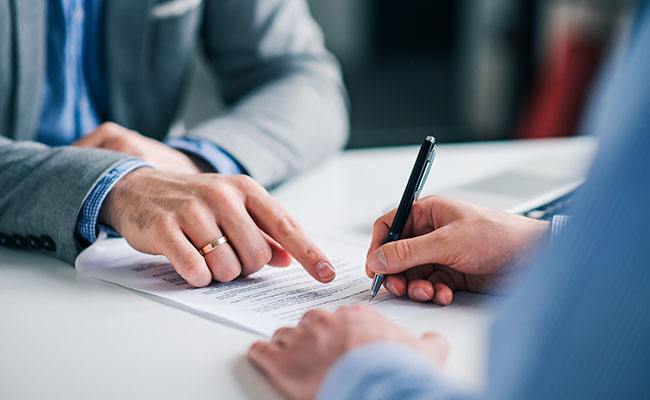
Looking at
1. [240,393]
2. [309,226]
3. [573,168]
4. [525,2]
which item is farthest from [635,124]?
[525,2]

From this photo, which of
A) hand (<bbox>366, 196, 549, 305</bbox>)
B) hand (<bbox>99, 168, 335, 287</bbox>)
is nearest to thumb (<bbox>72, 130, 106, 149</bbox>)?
hand (<bbox>99, 168, 335, 287</bbox>)

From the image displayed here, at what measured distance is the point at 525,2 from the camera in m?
4.34

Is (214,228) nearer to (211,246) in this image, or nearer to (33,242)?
(211,246)

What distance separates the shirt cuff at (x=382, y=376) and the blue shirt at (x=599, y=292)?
5cm

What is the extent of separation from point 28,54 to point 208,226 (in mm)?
571

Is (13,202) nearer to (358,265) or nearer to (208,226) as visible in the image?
(208,226)

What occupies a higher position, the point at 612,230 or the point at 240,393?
the point at 612,230

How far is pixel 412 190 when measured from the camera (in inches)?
24.5

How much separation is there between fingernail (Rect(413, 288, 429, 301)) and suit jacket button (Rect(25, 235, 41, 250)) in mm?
432

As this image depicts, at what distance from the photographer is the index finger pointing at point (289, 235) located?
63 centimetres

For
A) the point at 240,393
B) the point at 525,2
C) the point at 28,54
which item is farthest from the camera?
the point at 525,2

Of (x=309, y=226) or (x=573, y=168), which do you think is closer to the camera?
(x=309, y=226)

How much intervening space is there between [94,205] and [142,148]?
20 centimetres

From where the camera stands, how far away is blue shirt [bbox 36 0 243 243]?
1088 mm
